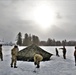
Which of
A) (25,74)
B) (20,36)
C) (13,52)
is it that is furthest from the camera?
(20,36)

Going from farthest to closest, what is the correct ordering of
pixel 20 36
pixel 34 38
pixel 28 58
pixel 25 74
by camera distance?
pixel 34 38
pixel 20 36
pixel 28 58
pixel 25 74

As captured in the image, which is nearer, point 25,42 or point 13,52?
point 13,52

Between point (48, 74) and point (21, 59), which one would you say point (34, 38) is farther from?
point (48, 74)

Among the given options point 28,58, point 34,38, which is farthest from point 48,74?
point 34,38

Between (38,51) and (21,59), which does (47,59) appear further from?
(21,59)

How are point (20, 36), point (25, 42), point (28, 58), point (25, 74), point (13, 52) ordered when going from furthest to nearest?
point (25, 42) < point (20, 36) < point (28, 58) < point (13, 52) < point (25, 74)

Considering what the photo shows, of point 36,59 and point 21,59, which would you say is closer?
point 36,59

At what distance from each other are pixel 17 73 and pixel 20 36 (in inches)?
5272

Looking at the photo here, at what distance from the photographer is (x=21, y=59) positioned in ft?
88.4

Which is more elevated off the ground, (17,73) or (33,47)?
(33,47)

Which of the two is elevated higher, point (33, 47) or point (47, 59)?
point (33, 47)

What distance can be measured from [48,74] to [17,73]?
285cm

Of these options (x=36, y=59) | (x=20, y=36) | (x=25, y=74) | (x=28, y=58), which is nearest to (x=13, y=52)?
(x=36, y=59)

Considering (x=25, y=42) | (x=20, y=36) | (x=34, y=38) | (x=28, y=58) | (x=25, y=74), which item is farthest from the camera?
(x=34, y=38)
